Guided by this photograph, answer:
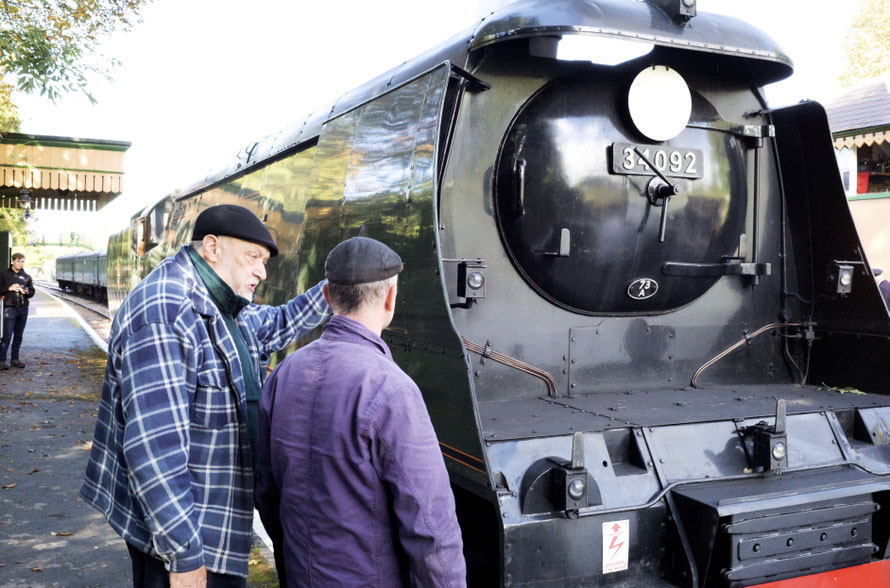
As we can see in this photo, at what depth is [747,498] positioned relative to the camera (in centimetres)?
252

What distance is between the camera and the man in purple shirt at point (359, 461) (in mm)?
1654

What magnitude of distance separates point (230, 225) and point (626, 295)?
81.1 inches

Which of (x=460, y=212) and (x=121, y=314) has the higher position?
(x=460, y=212)

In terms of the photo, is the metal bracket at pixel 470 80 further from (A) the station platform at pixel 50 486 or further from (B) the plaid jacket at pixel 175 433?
(A) the station platform at pixel 50 486

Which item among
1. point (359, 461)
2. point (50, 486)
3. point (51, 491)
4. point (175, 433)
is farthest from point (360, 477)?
point (50, 486)

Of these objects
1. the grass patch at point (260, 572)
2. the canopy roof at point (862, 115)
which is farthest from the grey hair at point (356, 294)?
the canopy roof at point (862, 115)

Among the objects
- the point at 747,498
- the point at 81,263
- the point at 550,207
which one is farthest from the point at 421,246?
the point at 81,263

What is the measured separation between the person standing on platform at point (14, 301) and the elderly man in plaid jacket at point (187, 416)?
31.7 ft

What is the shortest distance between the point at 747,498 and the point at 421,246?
1.49 meters

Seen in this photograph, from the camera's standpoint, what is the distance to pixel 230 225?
7.10 ft

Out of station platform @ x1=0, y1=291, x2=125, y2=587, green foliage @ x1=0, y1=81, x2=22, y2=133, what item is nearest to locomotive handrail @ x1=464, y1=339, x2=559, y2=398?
station platform @ x1=0, y1=291, x2=125, y2=587

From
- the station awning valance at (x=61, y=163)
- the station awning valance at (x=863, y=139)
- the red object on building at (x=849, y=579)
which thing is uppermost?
the station awning valance at (x=863, y=139)

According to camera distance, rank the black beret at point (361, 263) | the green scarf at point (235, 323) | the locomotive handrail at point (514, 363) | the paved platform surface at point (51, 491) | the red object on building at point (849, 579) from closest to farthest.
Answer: the black beret at point (361, 263) → the green scarf at point (235, 323) → the red object on building at point (849, 579) → the locomotive handrail at point (514, 363) → the paved platform surface at point (51, 491)

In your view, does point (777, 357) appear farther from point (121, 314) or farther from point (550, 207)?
point (121, 314)
